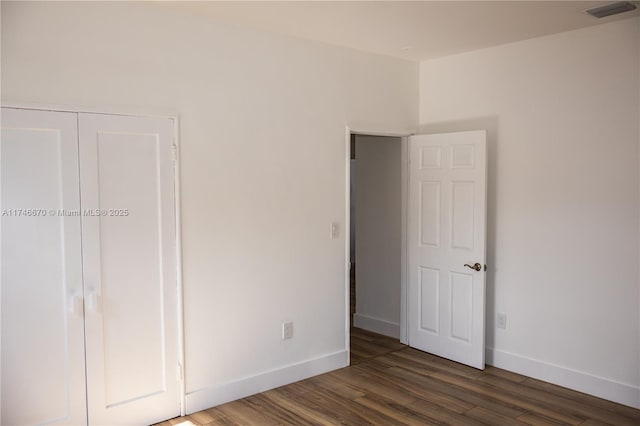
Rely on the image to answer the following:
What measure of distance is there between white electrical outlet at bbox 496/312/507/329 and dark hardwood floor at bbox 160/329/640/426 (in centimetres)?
37

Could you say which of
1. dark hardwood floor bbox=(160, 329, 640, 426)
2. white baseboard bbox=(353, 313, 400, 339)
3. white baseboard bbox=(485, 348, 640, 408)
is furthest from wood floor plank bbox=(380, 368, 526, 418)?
white baseboard bbox=(353, 313, 400, 339)

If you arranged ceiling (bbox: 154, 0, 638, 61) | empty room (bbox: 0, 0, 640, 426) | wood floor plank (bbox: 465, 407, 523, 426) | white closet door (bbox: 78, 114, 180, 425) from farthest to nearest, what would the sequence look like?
wood floor plank (bbox: 465, 407, 523, 426) → ceiling (bbox: 154, 0, 638, 61) → white closet door (bbox: 78, 114, 180, 425) → empty room (bbox: 0, 0, 640, 426)

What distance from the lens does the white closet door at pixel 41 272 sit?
2928 millimetres

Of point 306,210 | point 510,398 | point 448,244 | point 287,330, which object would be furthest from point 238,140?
point 510,398

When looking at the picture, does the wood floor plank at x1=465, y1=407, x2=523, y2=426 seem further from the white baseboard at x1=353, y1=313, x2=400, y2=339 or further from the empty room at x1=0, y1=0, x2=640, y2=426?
the white baseboard at x1=353, y1=313, x2=400, y2=339

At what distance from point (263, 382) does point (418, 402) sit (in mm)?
1161

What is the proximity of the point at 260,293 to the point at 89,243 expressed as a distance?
1.31 metres

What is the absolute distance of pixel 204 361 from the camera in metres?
3.71

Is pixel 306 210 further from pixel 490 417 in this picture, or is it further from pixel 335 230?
pixel 490 417

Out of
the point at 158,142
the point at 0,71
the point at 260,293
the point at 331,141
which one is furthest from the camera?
the point at 331,141

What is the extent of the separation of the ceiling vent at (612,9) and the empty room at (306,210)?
0.08 ft

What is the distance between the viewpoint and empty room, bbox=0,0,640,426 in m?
3.08

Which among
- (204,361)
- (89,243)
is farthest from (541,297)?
(89,243)

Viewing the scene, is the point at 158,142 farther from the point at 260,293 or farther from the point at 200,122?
the point at 260,293
